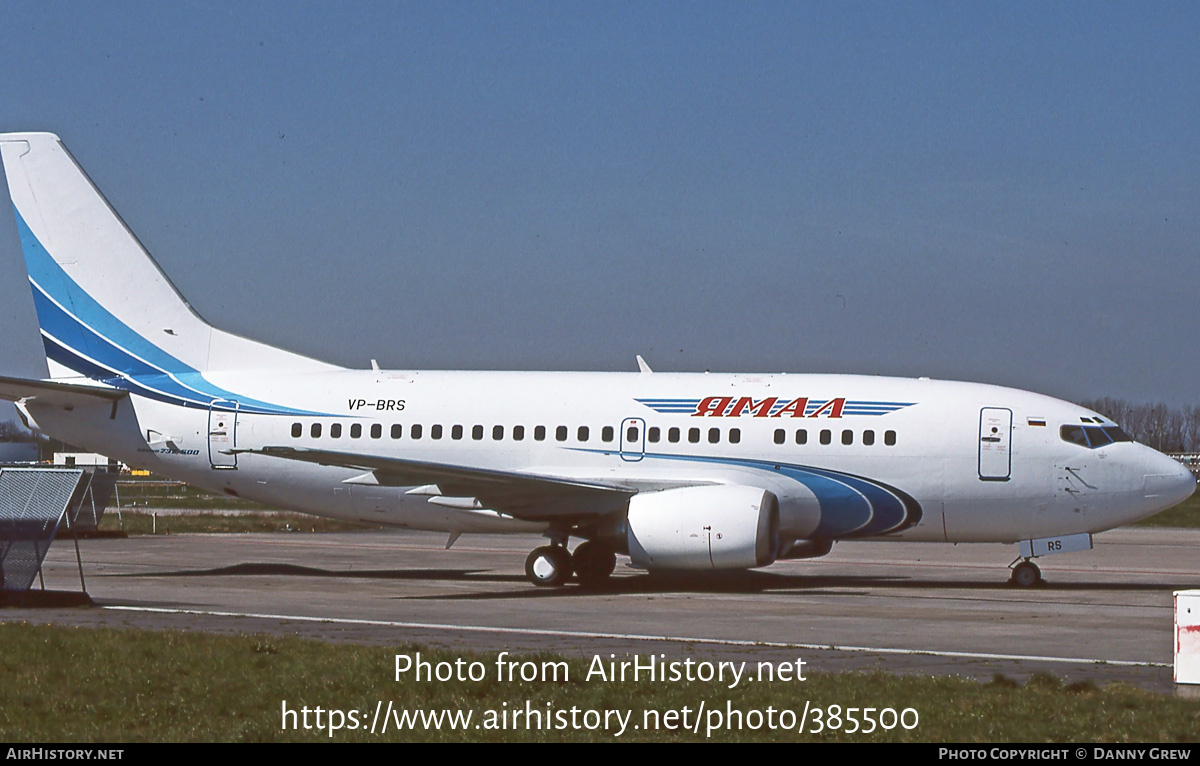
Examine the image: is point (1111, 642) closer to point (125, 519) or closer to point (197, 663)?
point (197, 663)

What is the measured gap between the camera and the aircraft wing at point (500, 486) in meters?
24.0

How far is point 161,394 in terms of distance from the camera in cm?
2828

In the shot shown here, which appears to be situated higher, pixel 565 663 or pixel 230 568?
pixel 565 663

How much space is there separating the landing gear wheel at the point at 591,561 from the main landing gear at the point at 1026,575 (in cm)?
727

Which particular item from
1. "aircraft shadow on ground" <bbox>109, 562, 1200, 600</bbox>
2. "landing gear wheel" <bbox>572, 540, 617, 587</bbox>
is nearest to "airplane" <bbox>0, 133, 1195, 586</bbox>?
"landing gear wheel" <bbox>572, 540, 617, 587</bbox>

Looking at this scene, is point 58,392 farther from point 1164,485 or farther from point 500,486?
point 1164,485

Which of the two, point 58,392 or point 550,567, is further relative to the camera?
point 58,392

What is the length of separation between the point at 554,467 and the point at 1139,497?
1034cm

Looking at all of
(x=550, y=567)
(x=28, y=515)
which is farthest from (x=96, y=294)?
(x=550, y=567)

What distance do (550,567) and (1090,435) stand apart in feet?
32.1

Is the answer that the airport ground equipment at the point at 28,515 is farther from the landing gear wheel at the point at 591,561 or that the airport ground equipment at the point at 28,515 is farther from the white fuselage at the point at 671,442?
the landing gear wheel at the point at 591,561

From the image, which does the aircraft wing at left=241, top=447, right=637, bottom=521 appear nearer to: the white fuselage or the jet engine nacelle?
Result: the white fuselage

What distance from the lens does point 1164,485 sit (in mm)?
24969
